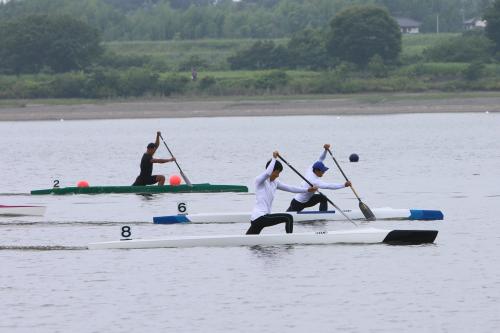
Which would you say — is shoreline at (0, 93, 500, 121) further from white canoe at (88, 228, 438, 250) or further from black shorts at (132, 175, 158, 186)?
white canoe at (88, 228, 438, 250)

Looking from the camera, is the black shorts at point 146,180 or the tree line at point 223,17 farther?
the tree line at point 223,17

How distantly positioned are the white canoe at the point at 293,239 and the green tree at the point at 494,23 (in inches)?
3526

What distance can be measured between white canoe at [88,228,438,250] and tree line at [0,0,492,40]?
12453 centimetres

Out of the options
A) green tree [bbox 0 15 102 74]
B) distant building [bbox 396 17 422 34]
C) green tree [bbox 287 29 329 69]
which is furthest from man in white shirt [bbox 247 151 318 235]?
distant building [bbox 396 17 422 34]

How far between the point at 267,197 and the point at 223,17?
139 m

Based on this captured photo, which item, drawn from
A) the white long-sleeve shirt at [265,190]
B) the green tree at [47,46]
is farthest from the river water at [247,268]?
the green tree at [47,46]

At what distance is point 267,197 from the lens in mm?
25594

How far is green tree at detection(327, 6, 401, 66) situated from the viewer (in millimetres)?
112438

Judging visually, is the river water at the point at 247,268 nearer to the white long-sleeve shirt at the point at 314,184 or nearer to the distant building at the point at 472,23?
the white long-sleeve shirt at the point at 314,184

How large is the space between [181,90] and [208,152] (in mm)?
36702

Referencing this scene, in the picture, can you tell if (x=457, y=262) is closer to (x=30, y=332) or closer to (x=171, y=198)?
(x=30, y=332)

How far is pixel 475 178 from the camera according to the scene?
46.0 m

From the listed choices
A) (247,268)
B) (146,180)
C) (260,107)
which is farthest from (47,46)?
(247,268)

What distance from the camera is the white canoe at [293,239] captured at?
86.6 ft
